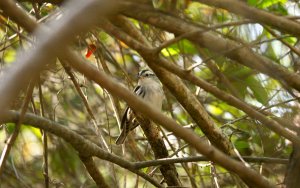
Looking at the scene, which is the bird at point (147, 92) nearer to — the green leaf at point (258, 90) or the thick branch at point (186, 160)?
the green leaf at point (258, 90)

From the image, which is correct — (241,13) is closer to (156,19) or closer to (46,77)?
(156,19)

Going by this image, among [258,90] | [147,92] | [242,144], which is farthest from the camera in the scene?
[147,92]

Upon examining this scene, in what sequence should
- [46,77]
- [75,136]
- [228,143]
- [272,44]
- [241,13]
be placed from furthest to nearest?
[46,77], [272,44], [228,143], [75,136], [241,13]

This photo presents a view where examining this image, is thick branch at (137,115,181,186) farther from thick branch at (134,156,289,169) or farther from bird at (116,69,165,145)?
bird at (116,69,165,145)

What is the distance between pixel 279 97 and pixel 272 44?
2.17 ft

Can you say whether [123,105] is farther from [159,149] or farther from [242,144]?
[159,149]

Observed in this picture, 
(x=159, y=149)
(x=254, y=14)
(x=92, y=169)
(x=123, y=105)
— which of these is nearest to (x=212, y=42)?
(x=254, y=14)

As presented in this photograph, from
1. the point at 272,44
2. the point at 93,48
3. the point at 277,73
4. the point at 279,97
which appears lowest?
the point at 277,73

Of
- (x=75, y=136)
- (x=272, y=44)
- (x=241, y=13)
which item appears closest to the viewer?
(x=241, y=13)

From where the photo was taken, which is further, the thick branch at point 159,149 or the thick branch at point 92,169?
the thick branch at point 159,149

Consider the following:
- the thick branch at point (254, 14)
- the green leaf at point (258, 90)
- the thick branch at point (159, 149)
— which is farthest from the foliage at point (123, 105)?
the thick branch at point (254, 14)

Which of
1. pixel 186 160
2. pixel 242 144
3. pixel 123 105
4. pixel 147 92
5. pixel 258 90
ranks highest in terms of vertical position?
pixel 147 92

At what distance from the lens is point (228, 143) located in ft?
9.72

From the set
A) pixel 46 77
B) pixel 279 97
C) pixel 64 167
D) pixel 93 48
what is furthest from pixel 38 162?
pixel 279 97
